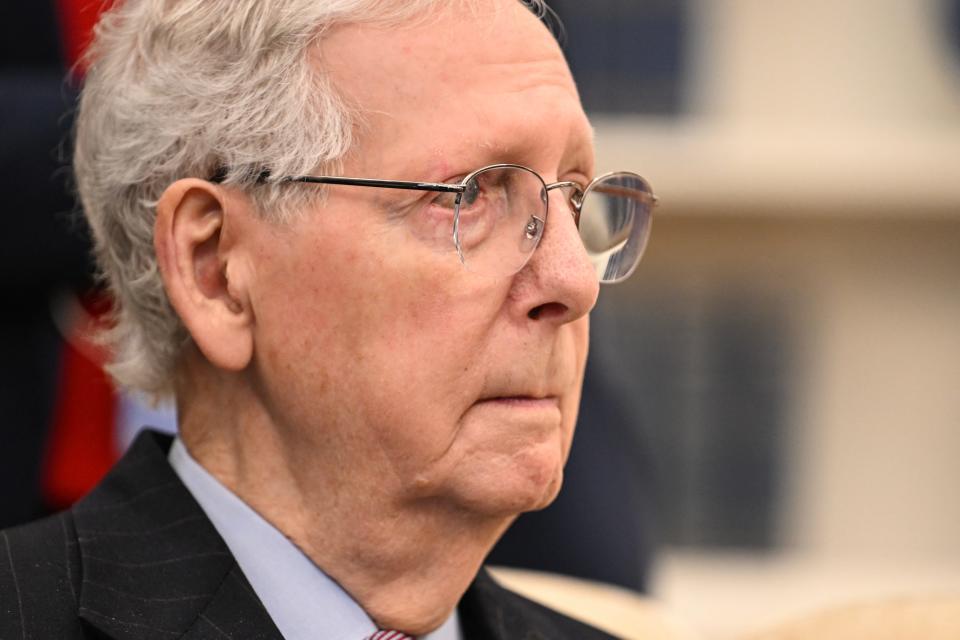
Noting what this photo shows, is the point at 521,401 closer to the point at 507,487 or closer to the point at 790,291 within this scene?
the point at 507,487

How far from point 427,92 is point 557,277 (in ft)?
0.92

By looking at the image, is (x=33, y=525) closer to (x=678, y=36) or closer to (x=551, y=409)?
(x=551, y=409)

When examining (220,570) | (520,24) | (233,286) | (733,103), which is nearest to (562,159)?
(520,24)

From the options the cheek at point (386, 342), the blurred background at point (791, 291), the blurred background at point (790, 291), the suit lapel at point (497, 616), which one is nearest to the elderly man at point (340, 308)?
the cheek at point (386, 342)

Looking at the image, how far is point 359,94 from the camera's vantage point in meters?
1.79

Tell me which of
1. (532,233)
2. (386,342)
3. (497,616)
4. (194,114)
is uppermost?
(194,114)

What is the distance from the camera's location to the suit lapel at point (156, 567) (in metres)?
1.73

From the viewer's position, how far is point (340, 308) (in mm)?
1798

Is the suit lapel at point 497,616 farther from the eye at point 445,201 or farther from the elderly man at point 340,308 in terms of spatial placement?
the eye at point 445,201

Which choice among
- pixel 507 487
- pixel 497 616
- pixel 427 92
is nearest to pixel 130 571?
pixel 507 487

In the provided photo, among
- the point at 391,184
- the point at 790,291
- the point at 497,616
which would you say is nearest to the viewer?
the point at 391,184

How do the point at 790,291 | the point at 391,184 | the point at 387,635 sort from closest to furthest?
the point at 391,184, the point at 387,635, the point at 790,291

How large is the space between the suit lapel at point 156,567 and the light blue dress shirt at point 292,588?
0.05m

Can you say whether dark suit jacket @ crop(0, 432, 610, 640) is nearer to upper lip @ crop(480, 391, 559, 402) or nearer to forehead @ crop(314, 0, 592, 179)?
upper lip @ crop(480, 391, 559, 402)
